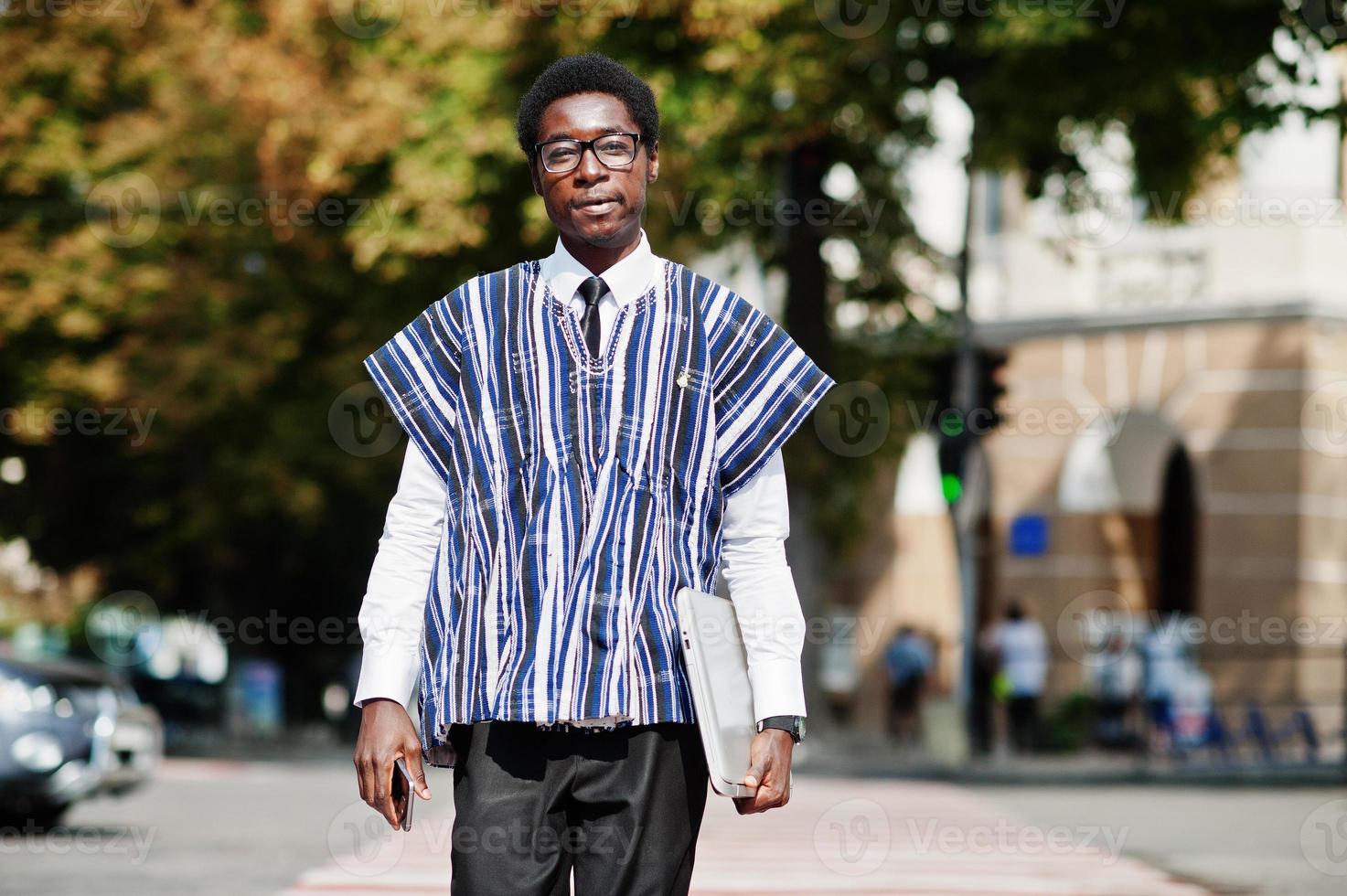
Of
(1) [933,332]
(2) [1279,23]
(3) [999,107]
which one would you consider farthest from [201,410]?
(2) [1279,23]

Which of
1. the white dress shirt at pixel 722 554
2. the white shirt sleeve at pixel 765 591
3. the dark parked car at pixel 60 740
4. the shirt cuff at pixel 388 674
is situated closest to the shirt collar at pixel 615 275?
the white dress shirt at pixel 722 554

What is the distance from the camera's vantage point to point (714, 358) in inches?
146

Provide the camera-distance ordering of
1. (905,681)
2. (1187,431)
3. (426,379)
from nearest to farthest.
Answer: (426,379) → (1187,431) → (905,681)

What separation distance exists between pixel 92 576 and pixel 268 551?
9.31 feet

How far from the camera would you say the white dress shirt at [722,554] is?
360 cm

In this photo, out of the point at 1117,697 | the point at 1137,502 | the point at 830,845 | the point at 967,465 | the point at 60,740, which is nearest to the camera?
the point at 830,845

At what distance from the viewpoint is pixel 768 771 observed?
3537 millimetres

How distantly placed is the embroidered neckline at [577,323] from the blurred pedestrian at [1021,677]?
66.5 ft

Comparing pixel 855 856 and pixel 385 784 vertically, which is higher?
pixel 385 784

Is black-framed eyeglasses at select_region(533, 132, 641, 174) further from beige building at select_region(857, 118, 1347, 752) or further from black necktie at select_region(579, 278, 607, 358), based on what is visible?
beige building at select_region(857, 118, 1347, 752)

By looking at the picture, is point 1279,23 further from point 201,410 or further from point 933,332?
point 201,410

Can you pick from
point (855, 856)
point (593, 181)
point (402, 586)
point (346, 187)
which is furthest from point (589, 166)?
point (346, 187)

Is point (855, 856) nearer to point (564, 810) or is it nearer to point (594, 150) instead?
point (564, 810)

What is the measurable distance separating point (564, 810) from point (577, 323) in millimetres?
826
